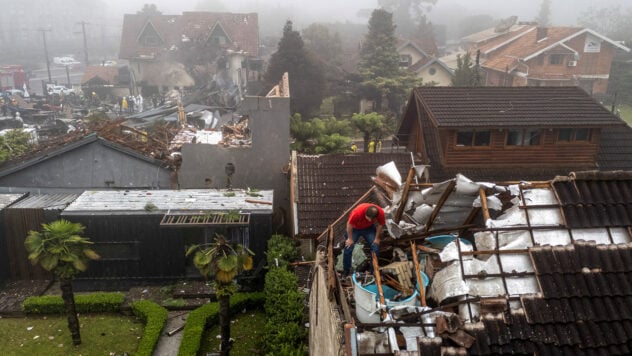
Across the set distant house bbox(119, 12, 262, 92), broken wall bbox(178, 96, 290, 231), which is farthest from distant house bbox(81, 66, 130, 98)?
broken wall bbox(178, 96, 290, 231)

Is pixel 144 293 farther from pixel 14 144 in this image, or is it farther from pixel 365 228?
pixel 14 144

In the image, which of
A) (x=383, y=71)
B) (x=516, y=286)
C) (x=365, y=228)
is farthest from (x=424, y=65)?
(x=516, y=286)

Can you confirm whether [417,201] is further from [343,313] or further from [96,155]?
[96,155]

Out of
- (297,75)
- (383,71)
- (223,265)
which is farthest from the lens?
(383,71)

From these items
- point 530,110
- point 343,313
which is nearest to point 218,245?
point 343,313

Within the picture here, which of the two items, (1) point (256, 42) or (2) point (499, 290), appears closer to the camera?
(2) point (499, 290)

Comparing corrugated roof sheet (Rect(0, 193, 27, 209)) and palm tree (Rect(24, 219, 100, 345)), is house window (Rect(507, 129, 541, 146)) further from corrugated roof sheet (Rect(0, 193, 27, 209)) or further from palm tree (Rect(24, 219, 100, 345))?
corrugated roof sheet (Rect(0, 193, 27, 209))
